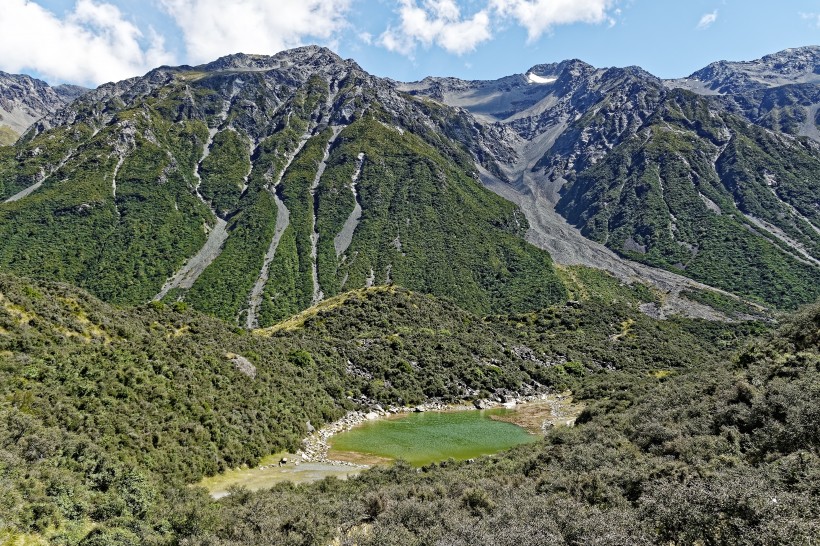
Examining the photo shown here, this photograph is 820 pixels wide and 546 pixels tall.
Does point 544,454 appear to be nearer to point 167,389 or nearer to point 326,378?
point 167,389

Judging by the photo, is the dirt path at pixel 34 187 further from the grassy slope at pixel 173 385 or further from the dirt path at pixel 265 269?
the grassy slope at pixel 173 385

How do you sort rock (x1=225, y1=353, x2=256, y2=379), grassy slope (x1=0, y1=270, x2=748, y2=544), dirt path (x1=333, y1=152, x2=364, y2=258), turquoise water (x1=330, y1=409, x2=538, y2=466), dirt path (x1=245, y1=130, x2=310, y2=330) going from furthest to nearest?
1. dirt path (x1=333, y1=152, x2=364, y2=258)
2. dirt path (x1=245, y1=130, x2=310, y2=330)
3. rock (x1=225, y1=353, x2=256, y2=379)
4. turquoise water (x1=330, y1=409, x2=538, y2=466)
5. grassy slope (x1=0, y1=270, x2=748, y2=544)

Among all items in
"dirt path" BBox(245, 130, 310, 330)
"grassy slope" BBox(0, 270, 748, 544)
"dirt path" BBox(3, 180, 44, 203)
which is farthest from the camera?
"dirt path" BBox(3, 180, 44, 203)

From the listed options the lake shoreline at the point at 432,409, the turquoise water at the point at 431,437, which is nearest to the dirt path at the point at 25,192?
the lake shoreline at the point at 432,409

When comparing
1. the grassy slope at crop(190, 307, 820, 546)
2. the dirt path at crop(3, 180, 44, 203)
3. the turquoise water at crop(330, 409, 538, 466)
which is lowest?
the turquoise water at crop(330, 409, 538, 466)

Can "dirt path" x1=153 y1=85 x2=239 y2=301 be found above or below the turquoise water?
above

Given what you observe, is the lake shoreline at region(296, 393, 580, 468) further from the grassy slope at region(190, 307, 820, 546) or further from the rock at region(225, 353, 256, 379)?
the grassy slope at region(190, 307, 820, 546)

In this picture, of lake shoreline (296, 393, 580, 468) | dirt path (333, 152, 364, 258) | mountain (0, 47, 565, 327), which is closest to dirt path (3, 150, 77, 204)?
mountain (0, 47, 565, 327)

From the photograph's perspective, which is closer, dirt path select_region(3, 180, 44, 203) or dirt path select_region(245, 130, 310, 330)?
dirt path select_region(245, 130, 310, 330)

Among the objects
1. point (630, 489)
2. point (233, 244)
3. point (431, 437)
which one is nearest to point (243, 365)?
point (431, 437)
